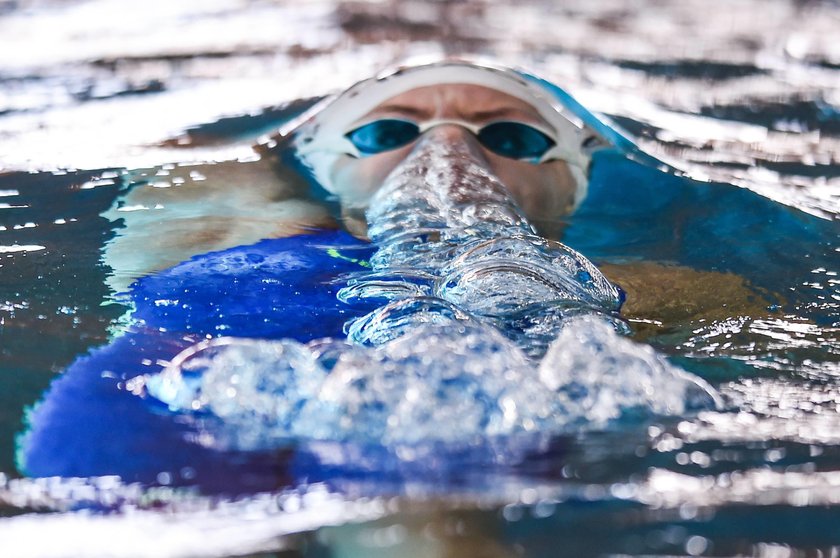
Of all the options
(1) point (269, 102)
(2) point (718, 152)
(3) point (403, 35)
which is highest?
(3) point (403, 35)

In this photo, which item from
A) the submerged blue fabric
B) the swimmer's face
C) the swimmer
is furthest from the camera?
the swimmer's face

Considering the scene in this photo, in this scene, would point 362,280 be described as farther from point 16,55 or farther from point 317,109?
point 16,55

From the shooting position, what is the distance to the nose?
2.60 m

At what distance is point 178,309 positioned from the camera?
1.87 metres

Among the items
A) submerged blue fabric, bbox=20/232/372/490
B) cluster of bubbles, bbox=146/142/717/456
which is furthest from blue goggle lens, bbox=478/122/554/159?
cluster of bubbles, bbox=146/142/717/456

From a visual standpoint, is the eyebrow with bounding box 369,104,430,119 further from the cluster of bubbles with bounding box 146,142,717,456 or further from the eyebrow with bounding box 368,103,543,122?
the cluster of bubbles with bounding box 146,142,717,456

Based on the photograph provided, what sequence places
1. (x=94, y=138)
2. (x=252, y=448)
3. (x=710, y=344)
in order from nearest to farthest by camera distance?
(x=252, y=448), (x=710, y=344), (x=94, y=138)

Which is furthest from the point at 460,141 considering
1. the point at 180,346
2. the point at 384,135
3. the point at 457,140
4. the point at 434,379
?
the point at 434,379

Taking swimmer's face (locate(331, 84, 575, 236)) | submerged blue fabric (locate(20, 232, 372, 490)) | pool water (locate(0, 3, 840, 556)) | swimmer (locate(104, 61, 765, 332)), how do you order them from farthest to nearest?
swimmer's face (locate(331, 84, 575, 236)) < swimmer (locate(104, 61, 765, 332)) < submerged blue fabric (locate(20, 232, 372, 490)) < pool water (locate(0, 3, 840, 556))

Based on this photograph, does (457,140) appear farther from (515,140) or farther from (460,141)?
(515,140)

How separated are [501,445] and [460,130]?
1.49 m

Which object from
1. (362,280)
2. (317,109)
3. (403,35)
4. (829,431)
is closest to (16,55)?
(403,35)

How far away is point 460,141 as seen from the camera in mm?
2629

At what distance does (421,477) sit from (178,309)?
2.59ft
